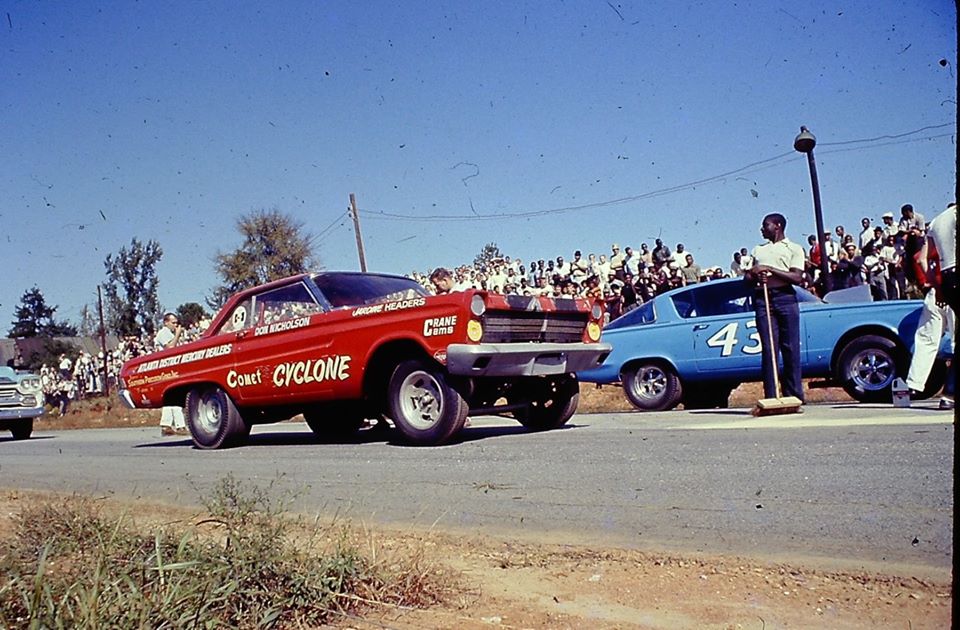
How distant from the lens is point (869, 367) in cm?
962

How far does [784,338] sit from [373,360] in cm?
389

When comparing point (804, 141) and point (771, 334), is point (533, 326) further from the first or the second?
point (804, 141)

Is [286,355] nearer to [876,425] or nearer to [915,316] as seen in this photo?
[876,425]

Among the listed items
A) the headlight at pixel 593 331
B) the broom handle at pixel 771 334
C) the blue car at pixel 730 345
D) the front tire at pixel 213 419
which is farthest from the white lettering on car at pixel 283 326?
the broom handle at pixel 771 334

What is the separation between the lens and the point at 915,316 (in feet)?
30.6

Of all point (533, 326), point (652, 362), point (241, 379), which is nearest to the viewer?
point (533, 326)

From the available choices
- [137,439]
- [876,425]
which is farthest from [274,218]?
[876,425]

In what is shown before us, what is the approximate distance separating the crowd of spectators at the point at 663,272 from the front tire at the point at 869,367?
1.33 metres

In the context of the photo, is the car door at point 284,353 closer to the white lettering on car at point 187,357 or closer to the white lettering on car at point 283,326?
the white lettering on car at point 283,326

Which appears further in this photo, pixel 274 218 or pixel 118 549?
pixel 274 218

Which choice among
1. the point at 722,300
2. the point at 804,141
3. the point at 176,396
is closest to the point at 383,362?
the point at 176,396

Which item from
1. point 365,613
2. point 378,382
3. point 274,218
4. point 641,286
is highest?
point 274,218

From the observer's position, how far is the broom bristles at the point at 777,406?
789cm

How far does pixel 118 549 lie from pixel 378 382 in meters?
4.64
